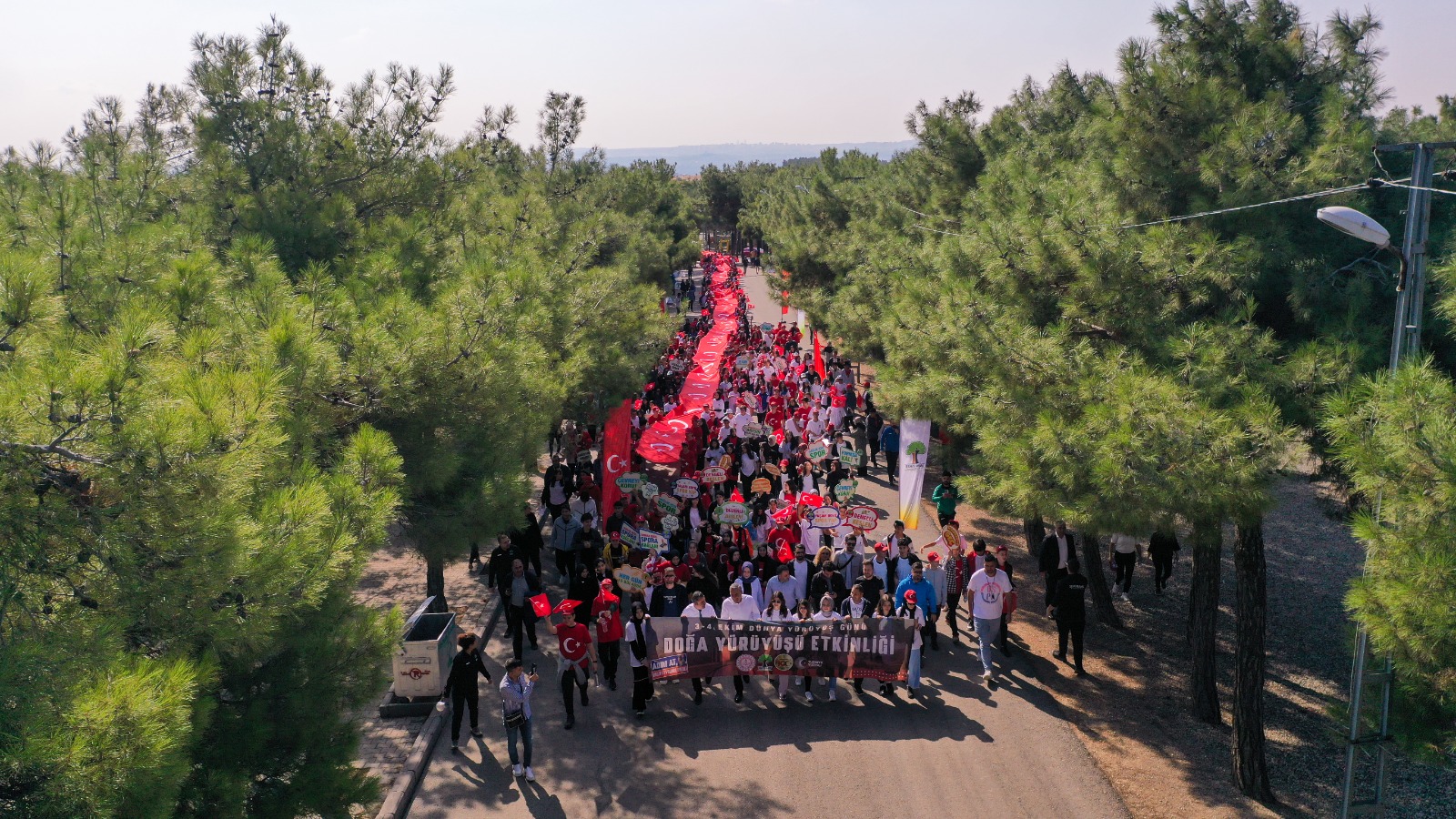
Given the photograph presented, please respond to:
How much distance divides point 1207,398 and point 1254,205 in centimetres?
195

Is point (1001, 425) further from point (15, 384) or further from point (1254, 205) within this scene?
point (15, 384)

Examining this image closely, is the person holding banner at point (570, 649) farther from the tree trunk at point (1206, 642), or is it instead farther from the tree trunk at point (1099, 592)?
the tree trunk at point (1099, 592)

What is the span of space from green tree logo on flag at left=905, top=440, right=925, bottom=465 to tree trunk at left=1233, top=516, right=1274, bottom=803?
685 cm

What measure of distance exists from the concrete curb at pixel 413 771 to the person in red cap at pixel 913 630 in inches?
212

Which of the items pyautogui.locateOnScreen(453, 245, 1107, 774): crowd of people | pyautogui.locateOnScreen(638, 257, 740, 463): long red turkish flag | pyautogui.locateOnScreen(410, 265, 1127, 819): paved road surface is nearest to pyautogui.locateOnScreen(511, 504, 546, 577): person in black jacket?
pyautogui.locateOnScreen(453, 245, 1107, 774): crowd of people

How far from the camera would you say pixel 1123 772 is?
9.62 m

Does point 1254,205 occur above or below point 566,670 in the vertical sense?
above

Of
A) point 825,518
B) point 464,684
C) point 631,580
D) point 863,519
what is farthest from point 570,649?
point 863,519

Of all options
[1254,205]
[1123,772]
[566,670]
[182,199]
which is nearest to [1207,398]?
[1254,205]

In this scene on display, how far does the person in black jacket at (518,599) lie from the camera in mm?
11812

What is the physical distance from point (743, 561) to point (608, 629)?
248 centimetres

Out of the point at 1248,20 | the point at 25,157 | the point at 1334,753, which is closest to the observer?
the point at 1248,20

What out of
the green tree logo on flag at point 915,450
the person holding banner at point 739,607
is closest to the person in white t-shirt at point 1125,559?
the green tree logo on flag at point 915,450

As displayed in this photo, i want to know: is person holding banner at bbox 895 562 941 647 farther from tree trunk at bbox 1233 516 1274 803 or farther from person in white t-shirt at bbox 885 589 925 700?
tree trunk at bbox 1233 516 1274 803
